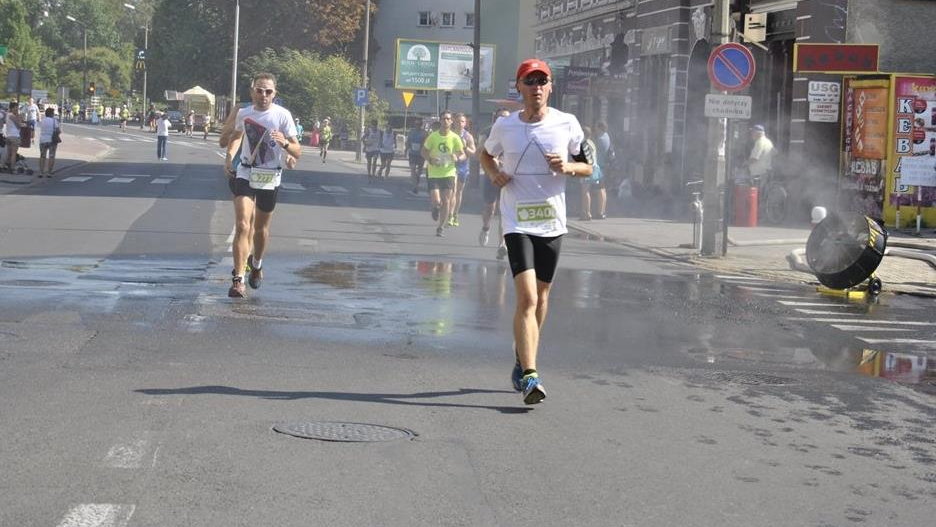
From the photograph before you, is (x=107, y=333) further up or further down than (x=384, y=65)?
further down

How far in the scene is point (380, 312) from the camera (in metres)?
11.7

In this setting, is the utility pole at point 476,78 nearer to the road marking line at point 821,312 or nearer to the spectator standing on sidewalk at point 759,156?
the spectator standing on sidewalk at point 759,156

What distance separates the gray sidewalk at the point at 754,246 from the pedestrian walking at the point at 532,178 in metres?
8.75

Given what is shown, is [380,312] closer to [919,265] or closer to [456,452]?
[456,452]

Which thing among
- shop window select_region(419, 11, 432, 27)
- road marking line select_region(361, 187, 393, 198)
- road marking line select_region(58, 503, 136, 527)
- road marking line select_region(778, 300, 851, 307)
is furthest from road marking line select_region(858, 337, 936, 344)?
shop window select_region(419, 11, 432, 27)

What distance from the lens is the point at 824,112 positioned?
88.0 feet

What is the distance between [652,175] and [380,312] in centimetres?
2589

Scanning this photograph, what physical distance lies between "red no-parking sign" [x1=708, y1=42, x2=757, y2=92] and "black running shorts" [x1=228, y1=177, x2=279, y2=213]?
327 inches

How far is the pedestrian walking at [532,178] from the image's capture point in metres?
8.20

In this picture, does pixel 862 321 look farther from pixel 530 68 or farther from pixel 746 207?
pixel 746 207

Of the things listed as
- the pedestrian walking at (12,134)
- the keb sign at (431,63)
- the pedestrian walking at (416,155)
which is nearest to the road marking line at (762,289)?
the pedestrian walking at (416,155)

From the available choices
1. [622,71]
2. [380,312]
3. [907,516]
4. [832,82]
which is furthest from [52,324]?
[622,71]

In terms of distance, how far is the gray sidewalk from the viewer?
57.2 ft

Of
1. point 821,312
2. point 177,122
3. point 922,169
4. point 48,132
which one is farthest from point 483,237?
point 177,122
